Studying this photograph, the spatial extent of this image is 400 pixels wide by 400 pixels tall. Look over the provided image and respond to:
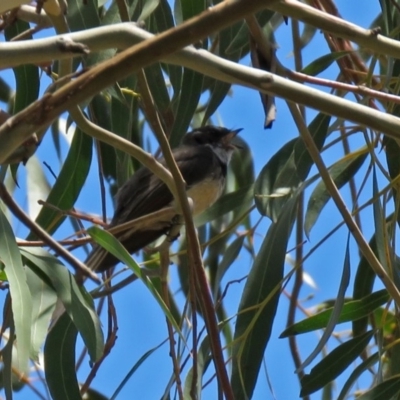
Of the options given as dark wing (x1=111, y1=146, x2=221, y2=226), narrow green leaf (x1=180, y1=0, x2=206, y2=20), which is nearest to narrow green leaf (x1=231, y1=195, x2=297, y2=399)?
narrow green leaf (x1=180, y1=0, x2=206, y2=20)

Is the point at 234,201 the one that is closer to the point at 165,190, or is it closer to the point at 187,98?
the point at 165,190

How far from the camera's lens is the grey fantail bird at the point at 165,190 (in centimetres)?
350

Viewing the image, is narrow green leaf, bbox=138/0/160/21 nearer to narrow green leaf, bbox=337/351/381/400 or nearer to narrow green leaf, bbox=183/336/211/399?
narrow green leaf, bbox=183/336/211/399

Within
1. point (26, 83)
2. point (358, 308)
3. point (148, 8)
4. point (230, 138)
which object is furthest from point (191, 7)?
point (230, 138)

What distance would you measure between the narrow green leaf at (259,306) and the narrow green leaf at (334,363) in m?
0.23

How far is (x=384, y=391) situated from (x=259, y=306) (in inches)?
15.5

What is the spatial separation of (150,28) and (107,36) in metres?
1.44

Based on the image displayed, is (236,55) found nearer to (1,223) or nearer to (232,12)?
(1,223)

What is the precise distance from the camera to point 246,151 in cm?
452

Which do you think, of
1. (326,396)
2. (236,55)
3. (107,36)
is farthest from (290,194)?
(107,36)

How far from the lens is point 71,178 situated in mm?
2893

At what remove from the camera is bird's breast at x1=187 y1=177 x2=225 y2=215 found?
152 inches

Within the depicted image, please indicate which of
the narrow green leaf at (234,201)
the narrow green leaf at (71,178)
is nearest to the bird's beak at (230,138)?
the narrow green leaf at (234,201)

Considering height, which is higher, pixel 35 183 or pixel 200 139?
pixel 200 139
